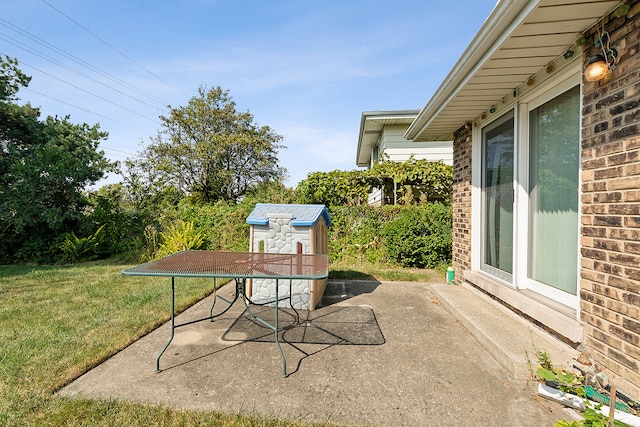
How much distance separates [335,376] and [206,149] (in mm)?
16274

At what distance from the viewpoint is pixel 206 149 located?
16.7 m

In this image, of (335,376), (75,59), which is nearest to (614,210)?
(335,376)

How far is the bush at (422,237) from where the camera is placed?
6.74m

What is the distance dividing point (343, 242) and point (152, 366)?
17.6 feet

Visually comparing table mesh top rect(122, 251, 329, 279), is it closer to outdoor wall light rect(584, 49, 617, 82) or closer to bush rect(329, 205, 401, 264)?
outdoor wall light rect(584, 49, 617, 82)

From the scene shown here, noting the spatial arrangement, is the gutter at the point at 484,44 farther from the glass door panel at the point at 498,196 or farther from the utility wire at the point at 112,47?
the utility wire at the point at 112,47

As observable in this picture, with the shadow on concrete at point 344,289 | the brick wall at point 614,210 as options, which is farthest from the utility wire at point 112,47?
the brick wall at point 614,210

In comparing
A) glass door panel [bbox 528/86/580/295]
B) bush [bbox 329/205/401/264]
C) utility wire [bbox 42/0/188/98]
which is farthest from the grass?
utility wire [bbox 42/0/188/98]

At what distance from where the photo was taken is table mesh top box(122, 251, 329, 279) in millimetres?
2369

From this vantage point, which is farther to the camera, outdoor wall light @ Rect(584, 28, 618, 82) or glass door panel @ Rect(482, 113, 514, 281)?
glass door panel @ Rect(482, 113, 514, 281)

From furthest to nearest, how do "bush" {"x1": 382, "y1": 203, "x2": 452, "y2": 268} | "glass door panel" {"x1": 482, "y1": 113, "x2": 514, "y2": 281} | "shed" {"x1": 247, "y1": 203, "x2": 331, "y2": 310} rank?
"bush" {"x1": 382, "y1": 203, "x2": 452, "y2": 268}, "shed" {"x1": 247, "y1": 203, "x2": 331, "y2": 310}, "glass door panel" {"x1": 482, "y1": 113, "x2": 514, "y2": 281}

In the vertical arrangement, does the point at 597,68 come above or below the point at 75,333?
above

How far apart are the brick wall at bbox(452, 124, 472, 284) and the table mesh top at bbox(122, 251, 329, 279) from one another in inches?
104

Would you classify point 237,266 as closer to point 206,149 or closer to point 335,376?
point 335,376
